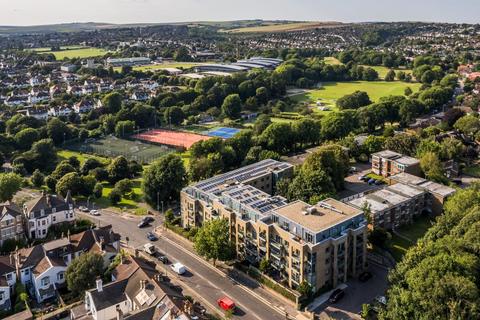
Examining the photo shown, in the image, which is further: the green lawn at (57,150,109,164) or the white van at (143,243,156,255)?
the green lawn at (57,150,109,164)

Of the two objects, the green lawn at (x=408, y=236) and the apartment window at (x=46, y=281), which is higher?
the apartment window at (x=46, y=281)

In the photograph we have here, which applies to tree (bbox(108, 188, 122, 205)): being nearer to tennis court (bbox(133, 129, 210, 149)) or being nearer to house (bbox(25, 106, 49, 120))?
tennis court (bbox(133, 129, 210, 149))

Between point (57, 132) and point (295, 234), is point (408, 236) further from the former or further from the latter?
point (57, 132)

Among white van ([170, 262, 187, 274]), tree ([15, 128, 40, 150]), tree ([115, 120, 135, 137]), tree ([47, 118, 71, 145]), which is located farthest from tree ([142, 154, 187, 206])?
tree ([115, 120, 135, 137])

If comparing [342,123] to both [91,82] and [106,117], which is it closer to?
[106,117]

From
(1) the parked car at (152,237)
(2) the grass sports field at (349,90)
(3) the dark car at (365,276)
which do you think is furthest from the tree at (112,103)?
(3) the dark car at (365,276)

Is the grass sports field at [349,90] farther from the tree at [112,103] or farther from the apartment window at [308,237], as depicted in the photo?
the apartment window at [308,237]

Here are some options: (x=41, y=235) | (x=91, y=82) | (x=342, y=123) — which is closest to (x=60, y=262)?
(x=41, y=235)
